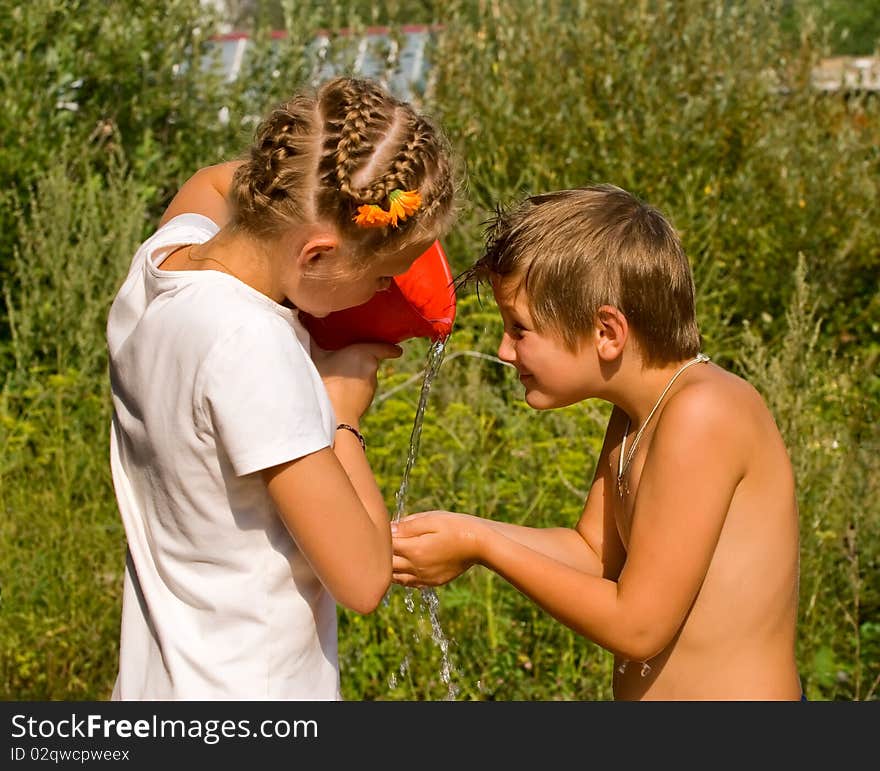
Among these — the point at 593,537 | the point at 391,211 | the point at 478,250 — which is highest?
the point at 391,211

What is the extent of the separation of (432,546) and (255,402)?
54 centimetres

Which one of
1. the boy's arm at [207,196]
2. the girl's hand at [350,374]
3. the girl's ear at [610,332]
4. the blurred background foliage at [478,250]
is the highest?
the boy's arm at [207,196]

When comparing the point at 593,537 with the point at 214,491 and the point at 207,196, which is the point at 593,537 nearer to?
the point at 214,491

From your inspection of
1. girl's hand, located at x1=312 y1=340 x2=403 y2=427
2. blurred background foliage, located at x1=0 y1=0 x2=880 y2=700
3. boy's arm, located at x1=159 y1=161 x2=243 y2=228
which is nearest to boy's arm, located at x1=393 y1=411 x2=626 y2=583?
girl's hand, located at x1=312 y1=340 x2=403 y2=427

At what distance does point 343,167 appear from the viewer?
1893 mm

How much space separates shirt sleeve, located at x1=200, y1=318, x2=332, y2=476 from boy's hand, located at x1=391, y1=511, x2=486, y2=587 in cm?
43

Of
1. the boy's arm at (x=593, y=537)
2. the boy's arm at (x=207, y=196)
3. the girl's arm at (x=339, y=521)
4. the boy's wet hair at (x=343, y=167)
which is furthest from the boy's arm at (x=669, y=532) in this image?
the boy's arm at (x=207, y=196)

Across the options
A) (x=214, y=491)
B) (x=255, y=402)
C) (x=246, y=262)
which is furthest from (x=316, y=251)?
(x=214, y=491)

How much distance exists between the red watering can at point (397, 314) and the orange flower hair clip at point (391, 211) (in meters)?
0.20

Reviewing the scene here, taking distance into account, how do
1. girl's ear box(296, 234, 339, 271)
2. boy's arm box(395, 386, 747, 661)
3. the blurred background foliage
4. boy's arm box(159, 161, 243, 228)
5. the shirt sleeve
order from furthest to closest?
the blurred background foliage → boy's arm box(159, 161, 243, 228) → boy's arm box(395, 386, 747, 661) → girl's ear box(296, 234, 339, 271) → the shirt sleeve

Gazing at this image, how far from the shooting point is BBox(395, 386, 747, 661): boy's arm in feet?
6.79

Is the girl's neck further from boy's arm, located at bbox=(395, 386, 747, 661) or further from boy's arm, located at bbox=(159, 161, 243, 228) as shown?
boy's arm, located at bbox=(395, 386, 747, 661)

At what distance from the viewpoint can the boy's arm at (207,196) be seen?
233cm

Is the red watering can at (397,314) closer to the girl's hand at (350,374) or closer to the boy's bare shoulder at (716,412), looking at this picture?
the girl's hand at (350,374)
